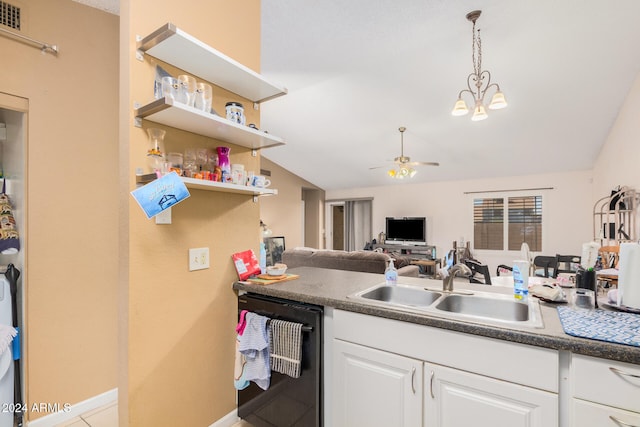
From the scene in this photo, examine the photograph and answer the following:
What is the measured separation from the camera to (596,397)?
0.97m

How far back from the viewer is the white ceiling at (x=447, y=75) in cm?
259

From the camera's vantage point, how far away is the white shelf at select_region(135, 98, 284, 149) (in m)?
1.26

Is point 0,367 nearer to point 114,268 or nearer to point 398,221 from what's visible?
point 114,268

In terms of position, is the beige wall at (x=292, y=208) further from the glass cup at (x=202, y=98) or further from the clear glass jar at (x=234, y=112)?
the glass cup at (x=202, y=98)

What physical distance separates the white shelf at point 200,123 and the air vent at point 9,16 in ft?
3.98

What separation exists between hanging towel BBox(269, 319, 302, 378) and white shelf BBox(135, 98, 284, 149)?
102 centimetres

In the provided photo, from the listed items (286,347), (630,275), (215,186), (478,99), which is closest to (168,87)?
(215,186)

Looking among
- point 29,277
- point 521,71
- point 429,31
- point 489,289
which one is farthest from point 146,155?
point 521,71

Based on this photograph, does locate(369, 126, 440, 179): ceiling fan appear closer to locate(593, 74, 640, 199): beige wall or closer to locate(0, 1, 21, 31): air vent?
locate(593, 74, 640, 199): beige wall

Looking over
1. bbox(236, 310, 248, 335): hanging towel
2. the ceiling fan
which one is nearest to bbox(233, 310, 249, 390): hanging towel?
bbox(236, 310, 248, 335): hanging towel

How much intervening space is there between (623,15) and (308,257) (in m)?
4.15

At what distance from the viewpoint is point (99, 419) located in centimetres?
196

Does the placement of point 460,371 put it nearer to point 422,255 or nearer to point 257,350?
point 257,350

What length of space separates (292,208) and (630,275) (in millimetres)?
7115
